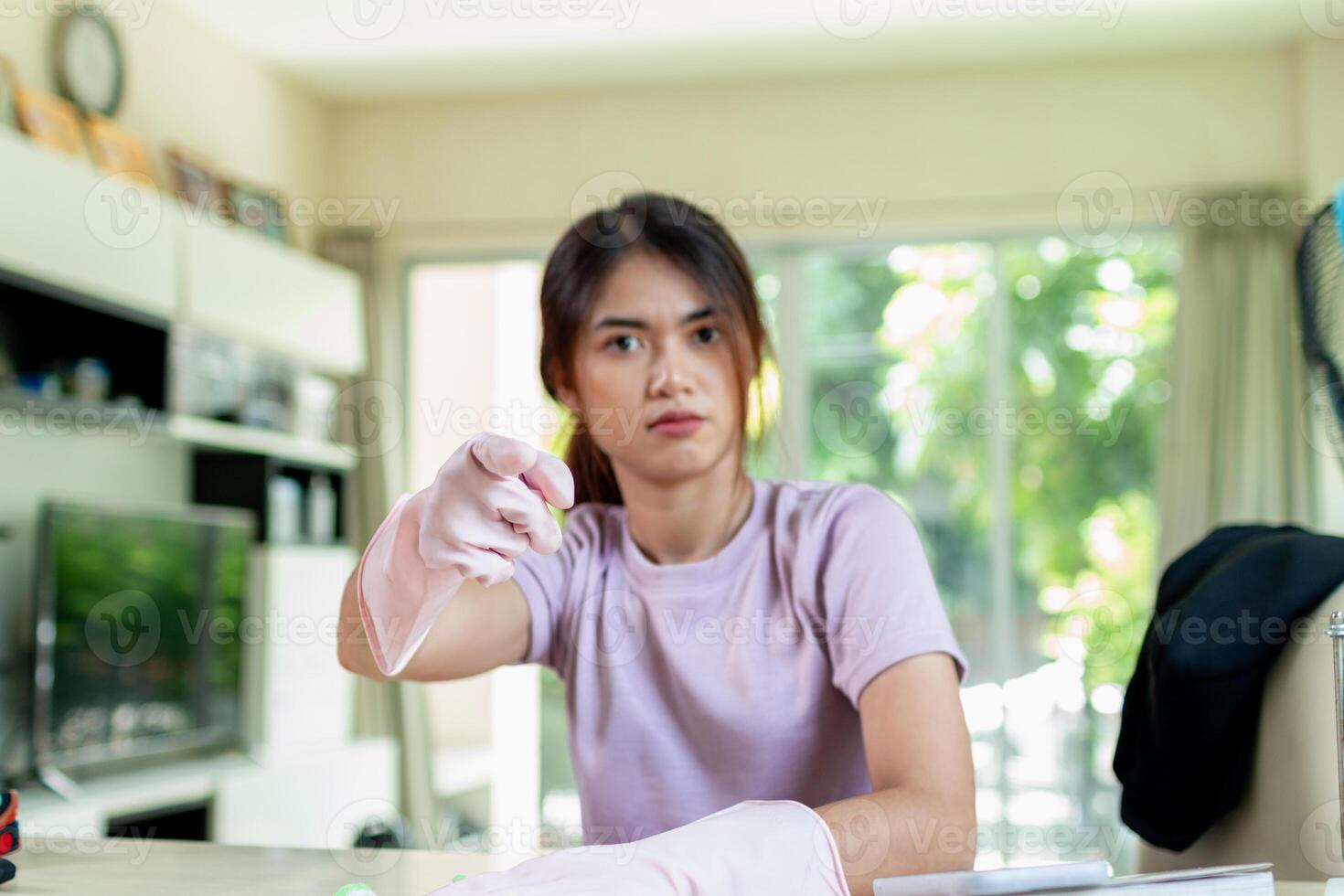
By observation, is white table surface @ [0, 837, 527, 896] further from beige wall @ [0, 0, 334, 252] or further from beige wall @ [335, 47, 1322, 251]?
beige wall @ [335, 47, 1322, 251]

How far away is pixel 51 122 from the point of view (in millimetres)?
3127

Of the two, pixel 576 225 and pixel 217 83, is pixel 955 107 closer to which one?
pixel 217 83

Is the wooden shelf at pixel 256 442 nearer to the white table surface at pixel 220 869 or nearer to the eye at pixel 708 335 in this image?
the eye at pixel 708 335

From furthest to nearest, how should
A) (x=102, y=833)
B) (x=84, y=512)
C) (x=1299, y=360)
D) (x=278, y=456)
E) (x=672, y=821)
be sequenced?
(x=1299, y=360)
(x=278, y=456)
(x=84, y=512)
(x=102, y=833)
(x=672, y=821)

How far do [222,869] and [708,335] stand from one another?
2.19 ft

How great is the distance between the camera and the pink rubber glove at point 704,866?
65cm

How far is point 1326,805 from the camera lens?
879 millimetres

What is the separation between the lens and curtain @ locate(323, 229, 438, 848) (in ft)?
14.8

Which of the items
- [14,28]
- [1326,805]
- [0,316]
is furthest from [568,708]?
[14,28]

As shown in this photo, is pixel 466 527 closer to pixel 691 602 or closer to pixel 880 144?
pixel 691 602

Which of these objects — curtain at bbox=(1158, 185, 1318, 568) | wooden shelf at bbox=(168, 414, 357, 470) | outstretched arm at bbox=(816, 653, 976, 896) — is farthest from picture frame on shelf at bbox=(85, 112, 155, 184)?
curtain at bbox=(1158, 185, 1318, 568)

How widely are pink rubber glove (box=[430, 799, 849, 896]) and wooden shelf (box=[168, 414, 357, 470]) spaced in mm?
2803

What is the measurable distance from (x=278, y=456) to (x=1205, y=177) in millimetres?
3145

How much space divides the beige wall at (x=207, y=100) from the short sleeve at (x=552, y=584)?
8.44 feet
